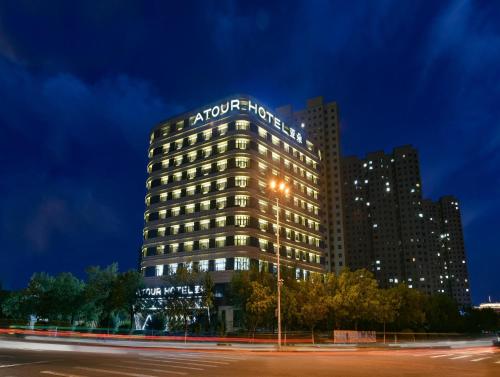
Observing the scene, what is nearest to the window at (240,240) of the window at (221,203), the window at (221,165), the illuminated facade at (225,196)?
the illuminated facade at (225,196)

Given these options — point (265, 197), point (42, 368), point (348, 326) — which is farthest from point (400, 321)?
point (42, 368)

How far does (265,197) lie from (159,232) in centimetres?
2516

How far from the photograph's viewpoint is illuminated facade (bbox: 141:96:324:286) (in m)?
84.6

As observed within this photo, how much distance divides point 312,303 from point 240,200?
116 feet

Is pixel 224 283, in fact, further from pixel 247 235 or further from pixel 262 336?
pixel 262 336

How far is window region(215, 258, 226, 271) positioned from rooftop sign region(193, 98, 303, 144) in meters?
31.2

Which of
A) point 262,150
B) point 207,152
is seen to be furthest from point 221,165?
point 262,150

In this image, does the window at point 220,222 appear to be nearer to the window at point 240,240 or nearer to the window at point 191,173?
the window at point 240,240

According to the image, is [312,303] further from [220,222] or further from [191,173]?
[191,173]

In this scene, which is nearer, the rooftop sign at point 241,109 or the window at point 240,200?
the window at point 240,200

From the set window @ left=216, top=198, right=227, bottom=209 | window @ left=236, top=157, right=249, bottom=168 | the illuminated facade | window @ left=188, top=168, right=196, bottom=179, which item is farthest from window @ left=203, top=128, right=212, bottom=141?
window @ left=216, top=198, right=227, bottom=209

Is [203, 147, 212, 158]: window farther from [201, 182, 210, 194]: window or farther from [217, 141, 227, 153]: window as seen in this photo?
[201, 182, 210, 194]: window

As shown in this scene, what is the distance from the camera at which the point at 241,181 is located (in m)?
86.8

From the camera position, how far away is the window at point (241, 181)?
86.4 meters
